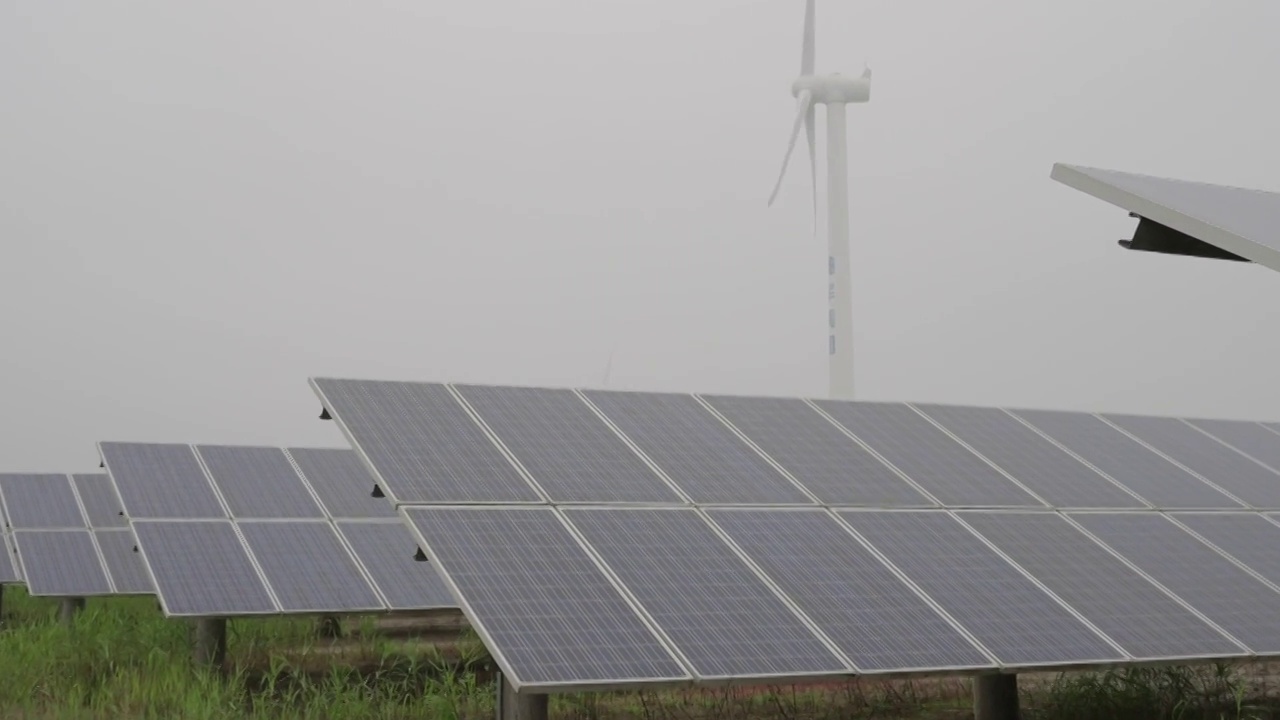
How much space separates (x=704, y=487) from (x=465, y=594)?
296 cm

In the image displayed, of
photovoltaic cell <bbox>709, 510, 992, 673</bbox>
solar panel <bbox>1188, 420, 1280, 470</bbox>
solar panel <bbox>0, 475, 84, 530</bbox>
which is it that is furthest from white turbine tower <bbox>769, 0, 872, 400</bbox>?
photovoltaic cell <bbox>709, 510, 992, 673</bbox>

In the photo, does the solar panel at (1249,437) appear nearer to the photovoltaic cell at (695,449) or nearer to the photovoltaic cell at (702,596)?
the photovoltaic cell at (695,449)

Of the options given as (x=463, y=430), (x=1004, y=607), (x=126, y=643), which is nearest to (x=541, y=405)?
(x=463, y=430)

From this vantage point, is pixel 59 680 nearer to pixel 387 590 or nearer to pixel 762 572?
pixel 387 590

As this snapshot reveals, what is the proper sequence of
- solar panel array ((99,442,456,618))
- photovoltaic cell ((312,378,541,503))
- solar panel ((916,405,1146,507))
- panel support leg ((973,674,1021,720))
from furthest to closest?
1. solar panel array ((99,442,456,618))
2. solar panel ((916,405,1146,507))
3. panel support leg ((973,674,1021,720))
4. photovoltaic cell ((312,378,541,503))

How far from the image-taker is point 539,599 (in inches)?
343

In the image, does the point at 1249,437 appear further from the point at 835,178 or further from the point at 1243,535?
the point at 835,178

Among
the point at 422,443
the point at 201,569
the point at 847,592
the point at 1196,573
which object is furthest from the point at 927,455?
the point at 201,569

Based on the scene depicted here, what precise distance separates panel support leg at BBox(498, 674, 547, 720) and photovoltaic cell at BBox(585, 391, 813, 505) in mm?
2279

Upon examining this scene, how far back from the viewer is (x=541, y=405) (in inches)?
478

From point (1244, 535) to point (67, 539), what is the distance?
16765 millimetres

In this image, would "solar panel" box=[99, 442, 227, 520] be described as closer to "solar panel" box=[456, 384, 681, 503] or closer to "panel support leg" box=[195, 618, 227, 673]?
"panel support leg" box=[195, 618, 227, 673]

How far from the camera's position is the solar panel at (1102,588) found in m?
9.96

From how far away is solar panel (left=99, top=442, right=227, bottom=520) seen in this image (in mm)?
15695
